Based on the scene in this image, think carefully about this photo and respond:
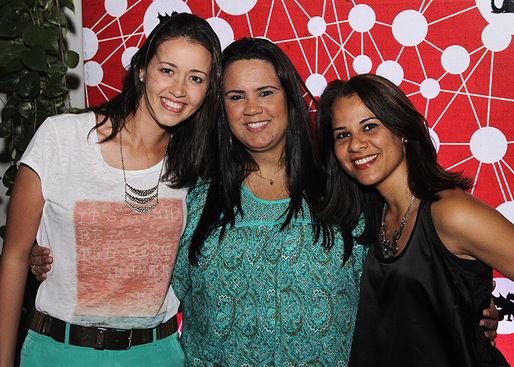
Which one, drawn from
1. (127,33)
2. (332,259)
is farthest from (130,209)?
(127,33)

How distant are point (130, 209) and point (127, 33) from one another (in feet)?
4.41

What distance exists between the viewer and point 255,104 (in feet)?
6.49

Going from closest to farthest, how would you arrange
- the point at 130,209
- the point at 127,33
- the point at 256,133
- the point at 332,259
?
the point at 130,209 → the point at 332,259 → the point at 256,133 → the point at 127,33

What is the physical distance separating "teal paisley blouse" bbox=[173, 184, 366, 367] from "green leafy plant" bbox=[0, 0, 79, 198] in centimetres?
107

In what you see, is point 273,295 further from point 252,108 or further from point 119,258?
point 252,108

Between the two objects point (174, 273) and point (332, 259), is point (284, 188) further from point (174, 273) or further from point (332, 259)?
point (174, 273)

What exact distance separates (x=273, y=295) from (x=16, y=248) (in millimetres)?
978

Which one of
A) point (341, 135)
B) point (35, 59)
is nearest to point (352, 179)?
point (341, 135)

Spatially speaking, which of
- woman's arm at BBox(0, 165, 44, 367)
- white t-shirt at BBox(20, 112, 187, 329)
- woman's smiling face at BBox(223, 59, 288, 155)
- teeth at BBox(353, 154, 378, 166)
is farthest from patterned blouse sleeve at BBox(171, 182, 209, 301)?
teeth at BBox(353, 154, 378, 166)

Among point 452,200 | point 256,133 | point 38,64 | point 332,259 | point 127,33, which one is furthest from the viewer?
point 127,33

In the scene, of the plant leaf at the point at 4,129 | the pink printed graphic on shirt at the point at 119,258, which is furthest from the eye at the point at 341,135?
the plant leaf at the point at 4,129

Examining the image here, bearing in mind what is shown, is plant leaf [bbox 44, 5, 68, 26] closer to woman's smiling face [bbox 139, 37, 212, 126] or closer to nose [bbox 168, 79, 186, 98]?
woman's smiling face [bbox 139, 37, 212, 126]

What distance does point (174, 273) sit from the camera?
199 cm

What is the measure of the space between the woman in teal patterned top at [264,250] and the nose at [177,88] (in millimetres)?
321
